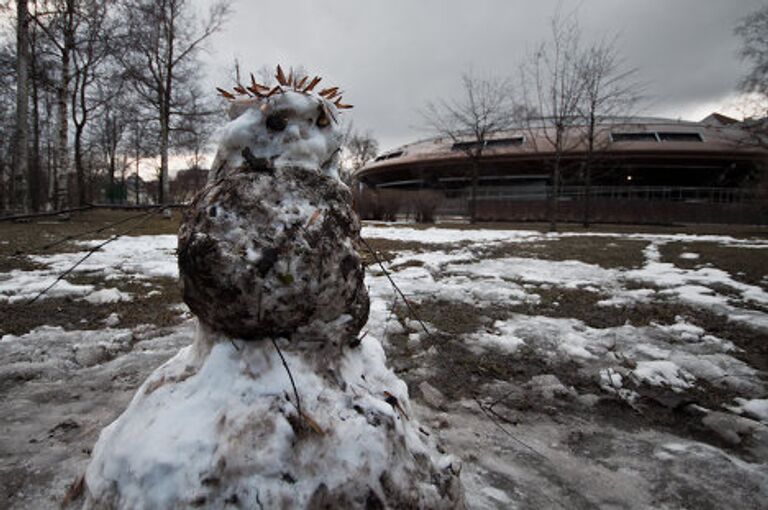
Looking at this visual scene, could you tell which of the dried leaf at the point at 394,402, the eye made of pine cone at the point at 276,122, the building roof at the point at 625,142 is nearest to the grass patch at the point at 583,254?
the dried leaf at the point at 394,402

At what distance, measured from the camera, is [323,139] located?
1.36 metres

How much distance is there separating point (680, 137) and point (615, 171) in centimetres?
616

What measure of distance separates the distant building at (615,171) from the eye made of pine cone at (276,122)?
75.4 feet

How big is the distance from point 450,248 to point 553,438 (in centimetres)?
708

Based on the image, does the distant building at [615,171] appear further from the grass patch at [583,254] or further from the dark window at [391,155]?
the grass patch at [583,254]

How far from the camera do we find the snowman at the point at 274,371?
3.18ft

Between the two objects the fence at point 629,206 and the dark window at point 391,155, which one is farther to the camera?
the dark window at point 391,155

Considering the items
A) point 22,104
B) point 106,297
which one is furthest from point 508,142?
point 106,297

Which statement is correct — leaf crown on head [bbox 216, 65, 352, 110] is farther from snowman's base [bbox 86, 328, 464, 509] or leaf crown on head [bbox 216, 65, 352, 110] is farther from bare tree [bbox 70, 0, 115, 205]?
bare tree [bbox 70, 0, 115, 205]

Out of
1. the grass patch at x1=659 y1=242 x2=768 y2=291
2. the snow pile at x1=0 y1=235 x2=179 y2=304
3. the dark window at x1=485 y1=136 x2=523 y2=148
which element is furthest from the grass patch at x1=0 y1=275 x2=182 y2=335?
the dark window at x1=485 y1=136 x2=523 y2=148

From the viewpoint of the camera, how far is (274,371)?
1128 mm

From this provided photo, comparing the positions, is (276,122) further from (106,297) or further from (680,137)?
(680,137)

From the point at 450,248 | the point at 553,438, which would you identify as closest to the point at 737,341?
the point at 553,438

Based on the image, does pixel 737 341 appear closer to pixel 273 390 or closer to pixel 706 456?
pixel 706 456
